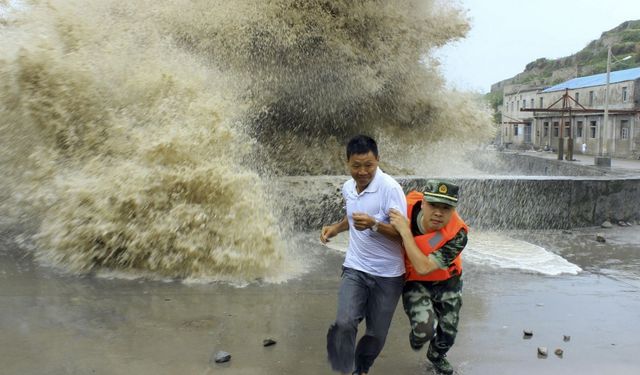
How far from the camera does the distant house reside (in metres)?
37.8

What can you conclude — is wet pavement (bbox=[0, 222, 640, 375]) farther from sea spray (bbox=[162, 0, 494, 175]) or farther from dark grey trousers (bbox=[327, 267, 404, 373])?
sea spray (bbox=[162, 0, 494, 175])

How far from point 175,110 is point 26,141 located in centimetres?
153

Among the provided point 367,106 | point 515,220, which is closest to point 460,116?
point 367,106

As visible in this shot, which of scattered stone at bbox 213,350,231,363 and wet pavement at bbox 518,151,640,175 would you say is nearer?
scattered stone at bbox 213,350,231,363

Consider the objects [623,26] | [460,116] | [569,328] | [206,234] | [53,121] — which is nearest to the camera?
[569,328]

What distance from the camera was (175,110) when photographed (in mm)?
5645

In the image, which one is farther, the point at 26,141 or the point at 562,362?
the point at 26,141

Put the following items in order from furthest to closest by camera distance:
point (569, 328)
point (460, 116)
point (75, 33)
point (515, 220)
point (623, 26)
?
point (623, 26) < point (460, 116) < point (515, 220) < point (75, 33) < point (569, 328)

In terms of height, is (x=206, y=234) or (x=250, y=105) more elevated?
(x=250, y=105)

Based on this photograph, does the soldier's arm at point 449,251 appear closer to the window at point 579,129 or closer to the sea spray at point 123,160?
the sea spray at point 123,160

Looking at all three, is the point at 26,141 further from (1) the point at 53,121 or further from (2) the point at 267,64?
(2) the point at 267,64

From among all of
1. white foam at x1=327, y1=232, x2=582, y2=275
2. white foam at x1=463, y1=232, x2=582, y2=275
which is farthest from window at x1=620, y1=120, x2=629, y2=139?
white foam at x1=463, y1=232, x2=582, y2=275

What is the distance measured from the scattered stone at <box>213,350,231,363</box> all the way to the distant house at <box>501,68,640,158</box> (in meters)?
29.2

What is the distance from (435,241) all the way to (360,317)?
52 cm
